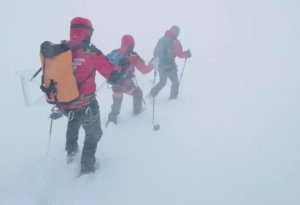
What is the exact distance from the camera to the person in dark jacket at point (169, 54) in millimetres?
8883

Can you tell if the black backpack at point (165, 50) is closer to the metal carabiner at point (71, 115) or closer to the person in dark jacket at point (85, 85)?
the person in dark jacket at point (85, 85)

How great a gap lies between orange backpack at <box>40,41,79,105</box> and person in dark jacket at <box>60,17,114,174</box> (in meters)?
0.19

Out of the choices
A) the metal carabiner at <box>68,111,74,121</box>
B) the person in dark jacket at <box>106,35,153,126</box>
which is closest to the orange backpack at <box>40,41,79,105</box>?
the metal carabiner at <box>68,111,74,121</box>

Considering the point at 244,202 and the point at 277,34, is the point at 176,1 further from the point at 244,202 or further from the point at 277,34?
the point at 244,202

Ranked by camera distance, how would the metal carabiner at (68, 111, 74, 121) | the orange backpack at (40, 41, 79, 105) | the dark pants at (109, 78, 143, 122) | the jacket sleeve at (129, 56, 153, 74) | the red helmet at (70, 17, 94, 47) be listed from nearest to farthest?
the orange backpack at (40, 41, 79, 105)
the red helmet at (70, 17, 94, 47)
the metal carabiner at (68, 111, 74, 121)
the jacket sleeve at (129, 56, 153, 74)
the dark pants at (109, 78, 143, 122)

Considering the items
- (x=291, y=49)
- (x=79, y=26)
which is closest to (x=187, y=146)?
(x=79, y=26)

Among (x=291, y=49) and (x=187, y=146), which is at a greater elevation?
(x=187, y=146)

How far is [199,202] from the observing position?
4.94 metres

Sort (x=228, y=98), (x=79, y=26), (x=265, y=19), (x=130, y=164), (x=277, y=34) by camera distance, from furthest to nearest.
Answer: (x=265, y=19) → (x=277, y=34) → (x=228, y=98) → (x=130, y=164) → (x=79, y=26)

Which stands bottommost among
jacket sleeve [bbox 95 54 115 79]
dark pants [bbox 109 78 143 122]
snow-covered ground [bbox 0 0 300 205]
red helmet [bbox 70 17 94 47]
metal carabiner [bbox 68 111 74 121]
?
snow-covered ground [bbox 0 0 300 205]

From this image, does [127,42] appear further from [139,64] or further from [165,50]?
[165,50]

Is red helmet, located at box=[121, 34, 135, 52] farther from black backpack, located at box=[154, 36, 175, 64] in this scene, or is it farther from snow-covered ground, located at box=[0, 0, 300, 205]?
snow-covered ground, located at box=[0, 0, 300, 205]

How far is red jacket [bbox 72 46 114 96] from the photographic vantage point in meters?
4.95

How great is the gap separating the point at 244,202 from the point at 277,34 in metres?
27.9
